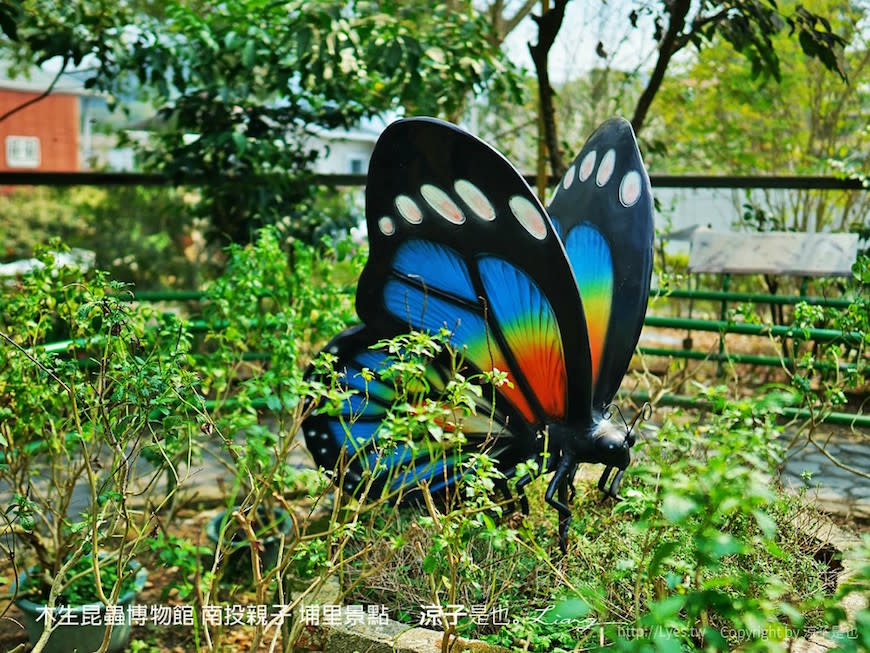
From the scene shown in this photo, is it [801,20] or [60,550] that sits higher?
[801,20]

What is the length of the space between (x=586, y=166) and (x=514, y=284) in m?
0.71

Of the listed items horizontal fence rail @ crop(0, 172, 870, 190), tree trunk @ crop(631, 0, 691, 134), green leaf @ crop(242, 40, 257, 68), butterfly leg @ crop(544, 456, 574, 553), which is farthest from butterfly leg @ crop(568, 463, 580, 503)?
green leaf @ crop(242, 40, 257, 68)

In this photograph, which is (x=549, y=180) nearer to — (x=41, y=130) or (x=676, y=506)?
(x=676, y=506)

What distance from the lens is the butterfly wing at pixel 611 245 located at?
3.09m

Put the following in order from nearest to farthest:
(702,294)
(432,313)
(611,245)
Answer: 1. (611,245)
2. (432,313)
3. (702,294)

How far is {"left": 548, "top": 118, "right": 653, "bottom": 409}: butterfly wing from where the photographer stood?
3.09m

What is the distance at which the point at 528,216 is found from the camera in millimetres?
2844

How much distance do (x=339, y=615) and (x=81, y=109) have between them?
10588 millimetres

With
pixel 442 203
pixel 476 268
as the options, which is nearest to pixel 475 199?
pixel 442 203

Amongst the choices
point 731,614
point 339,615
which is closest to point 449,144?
→ point 339,615

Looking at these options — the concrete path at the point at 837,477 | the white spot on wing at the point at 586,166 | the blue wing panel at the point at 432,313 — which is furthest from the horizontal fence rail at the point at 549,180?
the blue wing panel at the point at 432,313

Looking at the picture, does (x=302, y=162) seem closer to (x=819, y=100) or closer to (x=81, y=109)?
(x=819, y=100)

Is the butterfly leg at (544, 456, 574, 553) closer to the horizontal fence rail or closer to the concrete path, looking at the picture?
the concrete path

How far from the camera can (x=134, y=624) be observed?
3.60 m
